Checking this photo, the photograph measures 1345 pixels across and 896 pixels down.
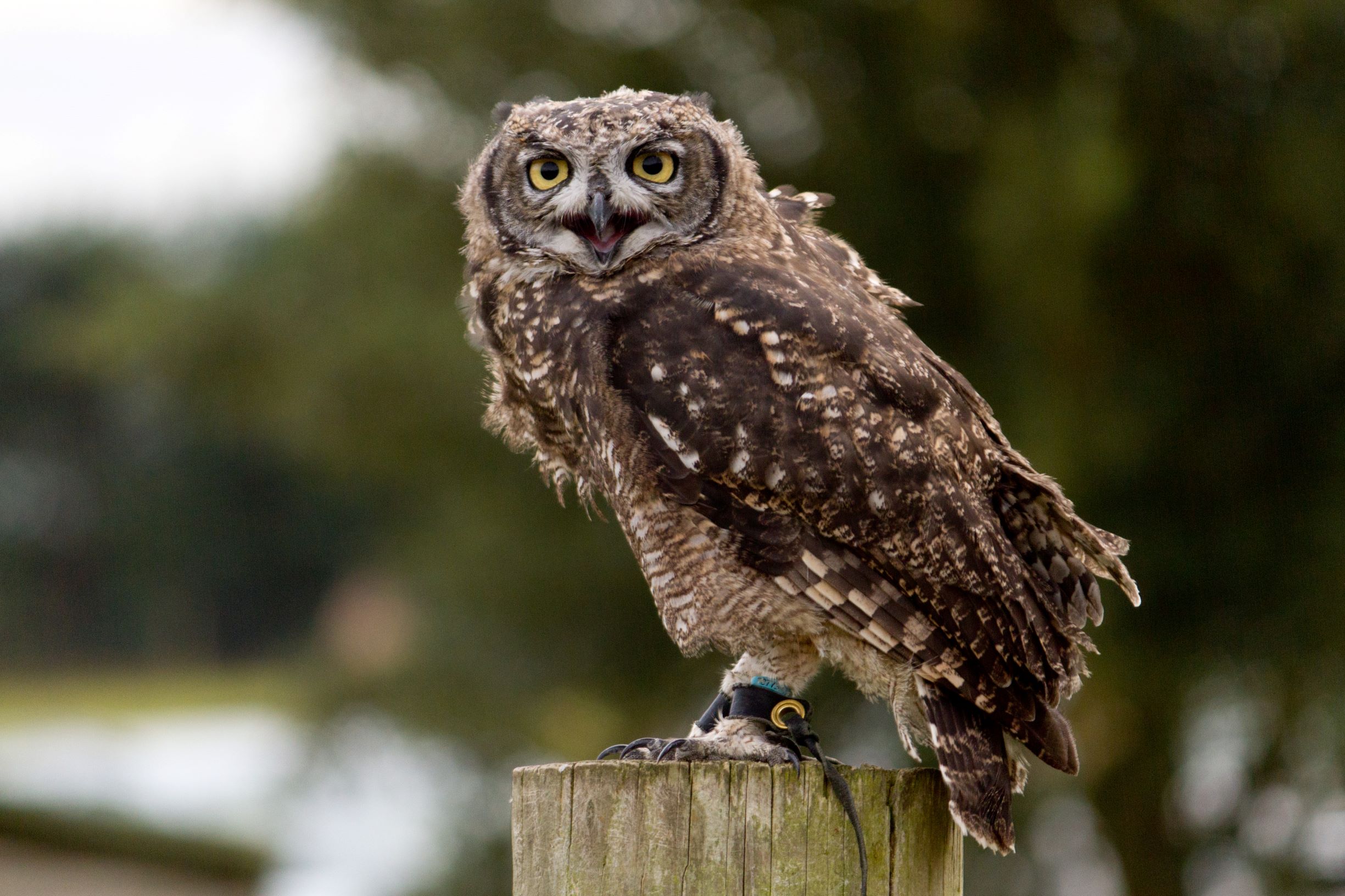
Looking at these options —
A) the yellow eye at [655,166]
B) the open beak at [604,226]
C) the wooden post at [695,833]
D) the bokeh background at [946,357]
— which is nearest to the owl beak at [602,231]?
the open beak at [604,226]

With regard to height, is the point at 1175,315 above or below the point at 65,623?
below

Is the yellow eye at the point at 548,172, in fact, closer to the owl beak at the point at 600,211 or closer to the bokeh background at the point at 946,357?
the owl beak at the point at 600,211

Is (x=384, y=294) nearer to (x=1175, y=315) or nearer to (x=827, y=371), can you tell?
(x=1175, y=315)

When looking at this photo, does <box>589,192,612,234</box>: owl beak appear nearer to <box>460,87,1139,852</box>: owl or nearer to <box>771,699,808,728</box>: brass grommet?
<box>460,87,1139,852</box>: owl

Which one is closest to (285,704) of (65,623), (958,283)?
(958,283)

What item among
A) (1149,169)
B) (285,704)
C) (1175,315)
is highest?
(1149,169)

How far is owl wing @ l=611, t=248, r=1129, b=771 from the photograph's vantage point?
8.07ft

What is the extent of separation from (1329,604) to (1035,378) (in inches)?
60.8

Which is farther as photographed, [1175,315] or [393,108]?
[393,108]

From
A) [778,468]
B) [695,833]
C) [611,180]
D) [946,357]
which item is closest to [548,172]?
[611,180]

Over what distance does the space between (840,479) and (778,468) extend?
12 centimetres

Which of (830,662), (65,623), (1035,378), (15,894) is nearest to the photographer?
(830,662)

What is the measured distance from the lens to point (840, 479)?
2.46m

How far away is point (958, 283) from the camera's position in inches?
225
